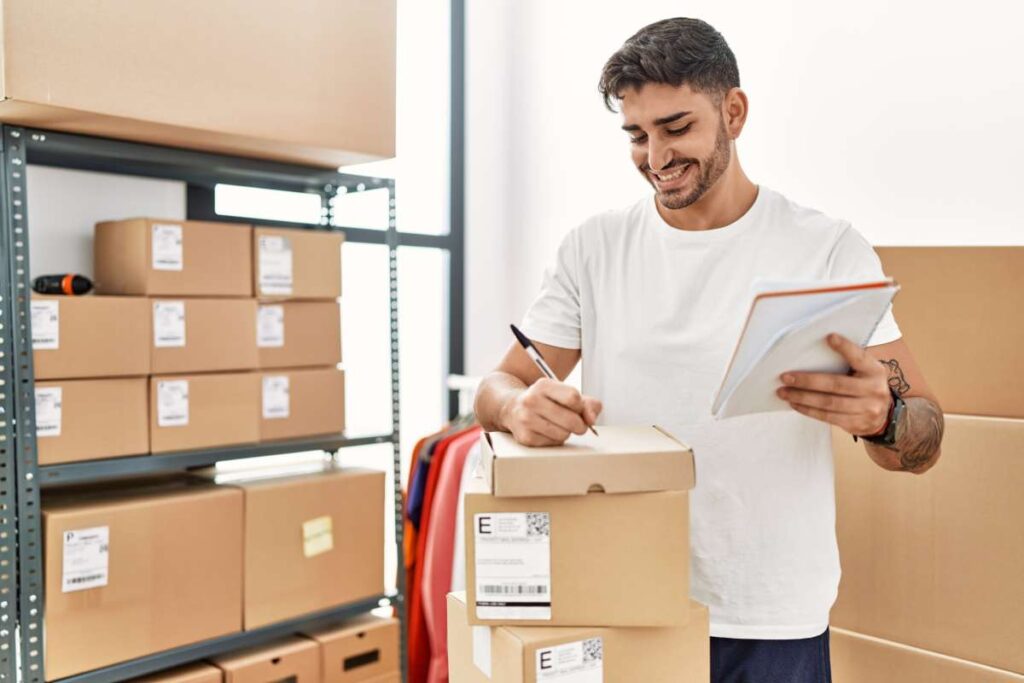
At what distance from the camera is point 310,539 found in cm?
213

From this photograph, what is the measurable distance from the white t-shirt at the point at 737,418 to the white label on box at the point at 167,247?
1050 millimetres

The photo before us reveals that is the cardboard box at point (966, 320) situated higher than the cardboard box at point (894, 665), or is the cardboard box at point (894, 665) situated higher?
the cardboard box at point (966, 320)

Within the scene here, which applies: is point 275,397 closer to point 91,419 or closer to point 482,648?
point 91,419

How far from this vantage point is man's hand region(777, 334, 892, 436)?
0.97 m

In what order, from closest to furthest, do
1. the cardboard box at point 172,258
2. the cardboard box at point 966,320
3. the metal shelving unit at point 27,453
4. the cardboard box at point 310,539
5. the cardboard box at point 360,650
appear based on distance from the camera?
the cardboard box at point 966,320 → the metal shelving unit at point 27,453 → the cardboard box at point 172,258 → the cardboard box at point 310,539 → the cardboard box at point 360,650

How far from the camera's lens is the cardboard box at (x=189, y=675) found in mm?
1901

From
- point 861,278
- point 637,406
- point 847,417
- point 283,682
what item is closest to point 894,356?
point 861,278

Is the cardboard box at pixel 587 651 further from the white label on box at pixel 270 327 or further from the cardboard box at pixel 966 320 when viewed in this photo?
the white label on box at pixel 270 327

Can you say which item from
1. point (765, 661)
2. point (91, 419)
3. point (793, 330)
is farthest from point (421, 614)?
point (793, 330)

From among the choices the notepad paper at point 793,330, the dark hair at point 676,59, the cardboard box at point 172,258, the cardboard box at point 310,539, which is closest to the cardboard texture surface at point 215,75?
the cardboard box at point 172,258

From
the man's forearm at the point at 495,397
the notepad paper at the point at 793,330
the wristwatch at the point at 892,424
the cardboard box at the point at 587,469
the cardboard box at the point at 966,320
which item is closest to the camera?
the notepad paper at the point at 793,330

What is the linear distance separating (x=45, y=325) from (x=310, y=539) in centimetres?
79

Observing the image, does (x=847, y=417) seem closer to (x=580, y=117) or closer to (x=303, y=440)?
(x=303, y=440)

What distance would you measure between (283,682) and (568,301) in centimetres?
129
